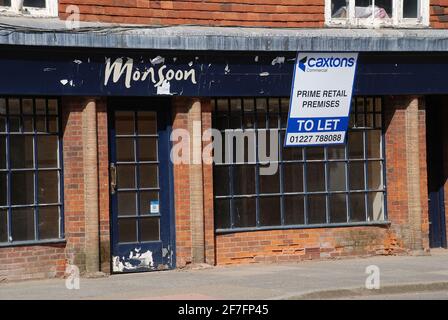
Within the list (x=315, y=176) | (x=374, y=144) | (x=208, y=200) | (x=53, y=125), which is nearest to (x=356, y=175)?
(x=374, y=144)

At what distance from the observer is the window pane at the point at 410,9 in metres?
19.3

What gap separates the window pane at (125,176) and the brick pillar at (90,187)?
0.67 m

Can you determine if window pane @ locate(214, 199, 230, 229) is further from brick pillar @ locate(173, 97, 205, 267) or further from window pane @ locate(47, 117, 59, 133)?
window pane @ locate(47, 117, 59, 133)

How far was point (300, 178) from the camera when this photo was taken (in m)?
18.7

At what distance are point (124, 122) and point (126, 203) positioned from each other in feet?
4.13

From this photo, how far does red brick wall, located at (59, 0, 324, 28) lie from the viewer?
17016 millimetres

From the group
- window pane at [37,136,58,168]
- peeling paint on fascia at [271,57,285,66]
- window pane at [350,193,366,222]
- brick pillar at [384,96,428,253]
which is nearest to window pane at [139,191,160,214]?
window pane at [37,136,58,168]

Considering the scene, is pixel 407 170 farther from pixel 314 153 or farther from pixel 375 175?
pixel 314 153

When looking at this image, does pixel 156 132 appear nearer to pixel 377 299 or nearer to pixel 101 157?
pixel 101 157

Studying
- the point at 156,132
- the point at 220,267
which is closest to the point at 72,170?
the point at 156,132

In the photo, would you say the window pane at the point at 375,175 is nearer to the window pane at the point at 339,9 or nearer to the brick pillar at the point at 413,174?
the brick pillar at the point at 413,174

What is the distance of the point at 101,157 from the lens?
16.9 meters

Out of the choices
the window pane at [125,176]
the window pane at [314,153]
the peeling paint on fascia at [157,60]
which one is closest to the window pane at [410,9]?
the window pane at [314,153]

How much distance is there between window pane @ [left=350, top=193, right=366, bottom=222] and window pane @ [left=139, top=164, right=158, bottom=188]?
358 cm
